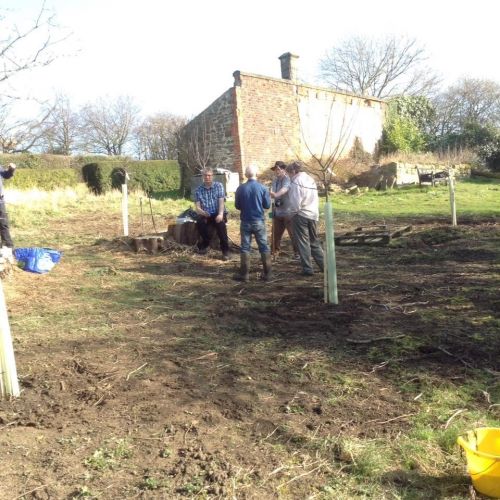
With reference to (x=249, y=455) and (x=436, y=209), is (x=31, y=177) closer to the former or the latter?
(x=436, y=209)

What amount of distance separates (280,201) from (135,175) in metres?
18.7

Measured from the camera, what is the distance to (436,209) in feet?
50.0

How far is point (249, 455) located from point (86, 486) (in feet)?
2.85

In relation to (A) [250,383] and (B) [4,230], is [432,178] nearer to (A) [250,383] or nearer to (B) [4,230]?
(B) [4,230]

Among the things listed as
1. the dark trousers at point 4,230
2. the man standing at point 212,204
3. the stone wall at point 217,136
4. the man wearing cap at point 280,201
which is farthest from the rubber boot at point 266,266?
the stone wall at point 217,136

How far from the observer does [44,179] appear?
23.9 meters

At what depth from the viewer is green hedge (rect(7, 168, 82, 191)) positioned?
22.9 meters

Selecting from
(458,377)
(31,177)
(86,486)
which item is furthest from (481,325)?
(31,177)

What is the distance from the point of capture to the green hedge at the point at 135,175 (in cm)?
2462

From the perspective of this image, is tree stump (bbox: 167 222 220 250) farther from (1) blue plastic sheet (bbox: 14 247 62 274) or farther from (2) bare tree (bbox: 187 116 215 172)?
(2) bare tree (bbox: 187 116 215 172)

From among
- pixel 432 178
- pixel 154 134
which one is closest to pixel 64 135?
pixel 154 134

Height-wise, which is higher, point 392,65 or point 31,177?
point 392,65

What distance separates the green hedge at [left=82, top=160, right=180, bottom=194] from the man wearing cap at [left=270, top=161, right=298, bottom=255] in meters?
15.8

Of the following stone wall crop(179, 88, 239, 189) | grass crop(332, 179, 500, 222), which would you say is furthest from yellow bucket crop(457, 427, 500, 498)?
stone wall crop(179, 88, 239, 189)
